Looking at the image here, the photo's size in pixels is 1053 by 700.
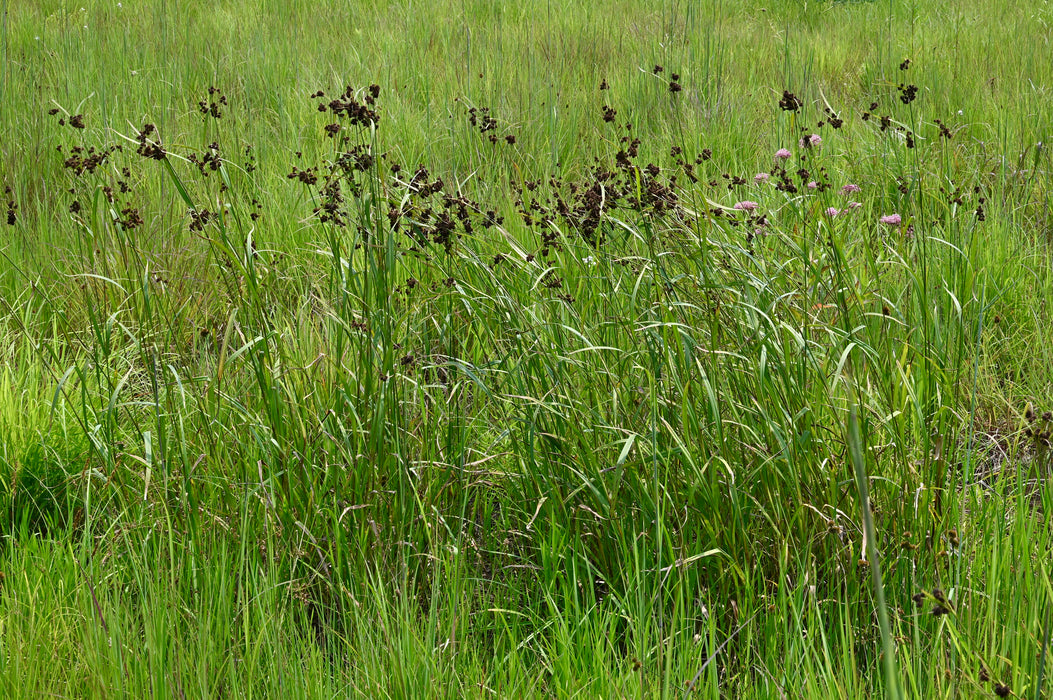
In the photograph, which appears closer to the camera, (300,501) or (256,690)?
(256,690)

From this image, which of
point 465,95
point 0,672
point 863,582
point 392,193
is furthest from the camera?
point 465,95

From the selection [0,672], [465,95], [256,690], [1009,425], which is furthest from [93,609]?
[465,95]

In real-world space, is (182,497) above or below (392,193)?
below

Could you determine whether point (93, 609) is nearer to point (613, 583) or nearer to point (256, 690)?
point (256, 690)

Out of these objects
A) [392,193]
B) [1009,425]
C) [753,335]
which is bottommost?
[1009,425]

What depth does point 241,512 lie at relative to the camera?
6.17 ft

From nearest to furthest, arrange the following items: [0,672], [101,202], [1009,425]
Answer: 1. [0,672]
2. [1009,425]
3. [101,202]

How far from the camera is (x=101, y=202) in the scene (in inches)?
138

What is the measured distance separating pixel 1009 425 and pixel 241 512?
2.05 m

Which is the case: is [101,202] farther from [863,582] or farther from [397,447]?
[863,582]

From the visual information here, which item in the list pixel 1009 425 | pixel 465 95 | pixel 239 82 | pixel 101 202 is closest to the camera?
pixel 1009 425

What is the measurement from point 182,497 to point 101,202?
7.00 feet

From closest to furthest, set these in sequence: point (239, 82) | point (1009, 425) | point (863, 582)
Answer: point (863, 582) < point (1009, 425) < point (239, 82)

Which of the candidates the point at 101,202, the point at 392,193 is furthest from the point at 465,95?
the point at 392,193
